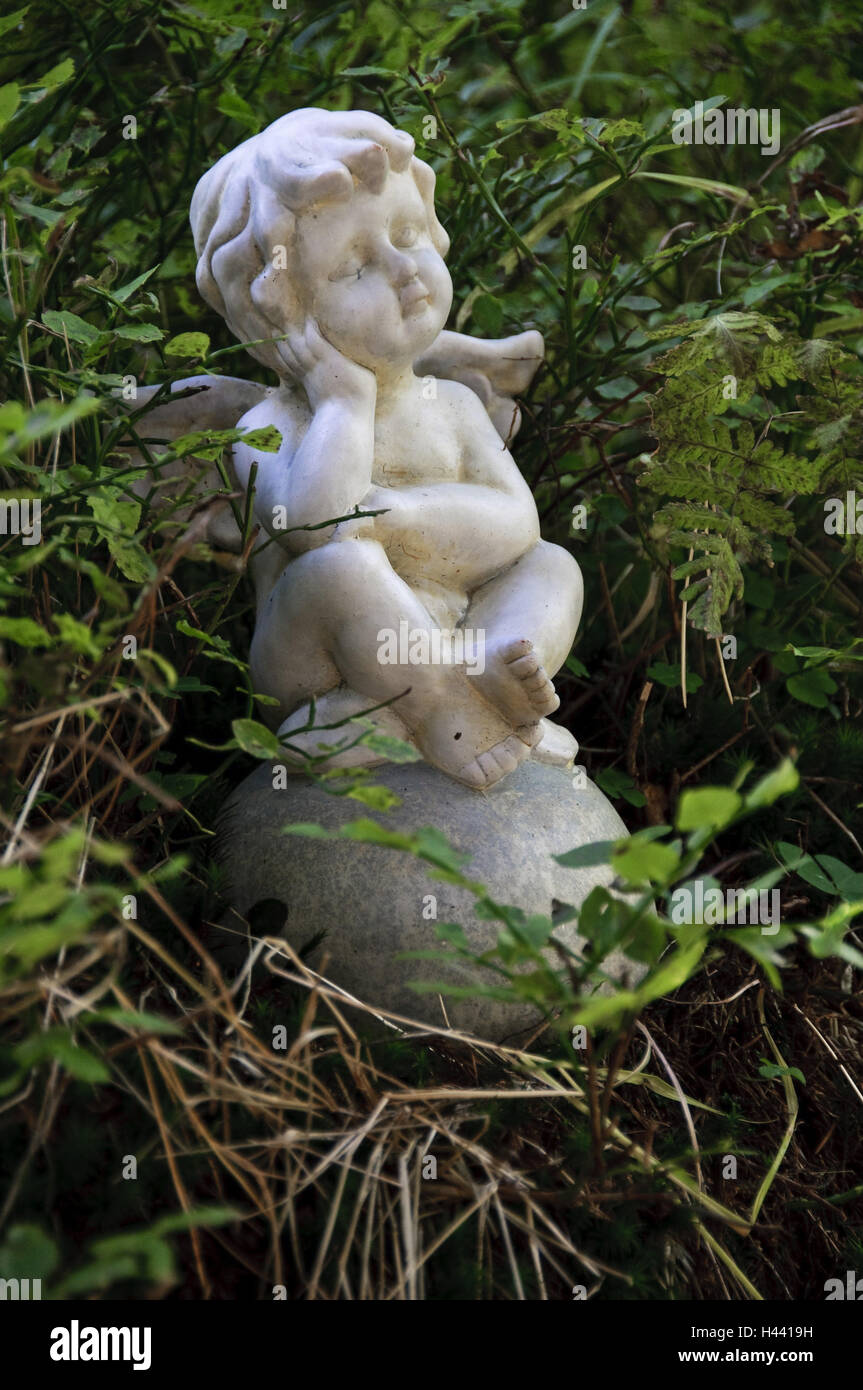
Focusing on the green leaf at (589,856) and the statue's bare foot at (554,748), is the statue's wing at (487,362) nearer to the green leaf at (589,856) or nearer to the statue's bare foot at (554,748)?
the statue's bare foot at (554,748)

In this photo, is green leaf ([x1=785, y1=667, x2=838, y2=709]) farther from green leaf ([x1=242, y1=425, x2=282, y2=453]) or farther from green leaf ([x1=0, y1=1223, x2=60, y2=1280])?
green leaf ([x1=0, y1=1223, x2=60, y2=1280])

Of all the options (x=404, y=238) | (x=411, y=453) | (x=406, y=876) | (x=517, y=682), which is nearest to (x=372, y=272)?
(x=404, y=238)

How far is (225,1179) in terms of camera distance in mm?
1545

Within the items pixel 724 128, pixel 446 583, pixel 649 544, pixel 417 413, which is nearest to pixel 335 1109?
pixel 446 583

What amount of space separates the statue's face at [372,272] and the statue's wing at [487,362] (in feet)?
0.63

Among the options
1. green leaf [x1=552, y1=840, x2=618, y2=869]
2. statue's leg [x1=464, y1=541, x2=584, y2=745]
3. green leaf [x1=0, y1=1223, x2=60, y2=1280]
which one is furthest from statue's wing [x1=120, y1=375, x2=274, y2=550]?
green leaf [x1=0, y1=1223, x2=60, y2=1280]

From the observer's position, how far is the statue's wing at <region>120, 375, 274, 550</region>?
215 cm

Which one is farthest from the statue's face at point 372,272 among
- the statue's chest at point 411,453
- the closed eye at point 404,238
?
the statue's chest at point 411,453

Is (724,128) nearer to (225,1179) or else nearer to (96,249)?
(96,249)

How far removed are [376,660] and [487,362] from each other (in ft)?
2.03

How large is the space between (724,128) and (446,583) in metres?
1.22

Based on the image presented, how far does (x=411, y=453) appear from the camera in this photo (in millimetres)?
2086

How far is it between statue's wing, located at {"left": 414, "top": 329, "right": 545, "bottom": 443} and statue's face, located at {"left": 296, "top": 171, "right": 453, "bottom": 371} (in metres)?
0.19

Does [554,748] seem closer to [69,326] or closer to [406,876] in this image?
[406,876]
